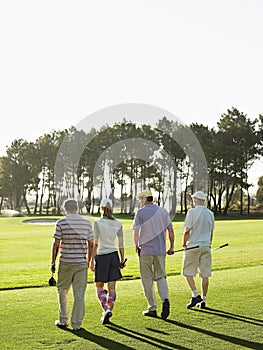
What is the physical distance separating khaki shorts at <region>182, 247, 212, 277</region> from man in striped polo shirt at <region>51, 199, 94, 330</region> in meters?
2.48

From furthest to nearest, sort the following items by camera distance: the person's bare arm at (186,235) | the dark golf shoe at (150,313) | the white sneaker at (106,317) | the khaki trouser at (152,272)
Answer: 1. the person's bare arm at (186,235)
2. the khaki trouser at (152,272)
3. the dark golf shoe at (150,313)
4. the white sneaker at (106,317)

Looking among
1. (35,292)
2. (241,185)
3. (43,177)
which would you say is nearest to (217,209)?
(241,185)

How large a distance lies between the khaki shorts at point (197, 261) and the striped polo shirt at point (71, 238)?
8.41 feet

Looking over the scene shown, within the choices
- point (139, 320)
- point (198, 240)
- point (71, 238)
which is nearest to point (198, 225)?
point (198, 240)

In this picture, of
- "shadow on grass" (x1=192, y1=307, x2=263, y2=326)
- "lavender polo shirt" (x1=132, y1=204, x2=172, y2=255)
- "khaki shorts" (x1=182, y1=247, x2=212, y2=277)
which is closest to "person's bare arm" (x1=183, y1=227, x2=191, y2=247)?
"khaki shorts" (x1=182, y1=247, x2=212, y2=277)

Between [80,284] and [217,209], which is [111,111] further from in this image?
[217,209]

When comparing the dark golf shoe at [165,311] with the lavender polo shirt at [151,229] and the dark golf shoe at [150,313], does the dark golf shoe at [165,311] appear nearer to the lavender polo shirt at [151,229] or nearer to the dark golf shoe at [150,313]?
the dark golf shoe at [150,313]

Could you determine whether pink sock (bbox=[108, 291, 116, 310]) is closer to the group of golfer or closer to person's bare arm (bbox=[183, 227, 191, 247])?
the group of golfer

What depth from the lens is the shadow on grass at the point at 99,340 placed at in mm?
7719

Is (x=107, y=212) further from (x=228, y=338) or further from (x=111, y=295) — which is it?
(x=228, y=338)

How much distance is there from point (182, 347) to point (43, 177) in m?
110

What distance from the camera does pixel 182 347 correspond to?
7711 mm

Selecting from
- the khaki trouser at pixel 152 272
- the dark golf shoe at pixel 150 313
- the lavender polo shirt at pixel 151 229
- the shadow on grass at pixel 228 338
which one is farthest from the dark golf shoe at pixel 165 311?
the lavender polo shirt at pixel 151 229

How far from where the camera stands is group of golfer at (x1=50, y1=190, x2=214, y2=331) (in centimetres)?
906
